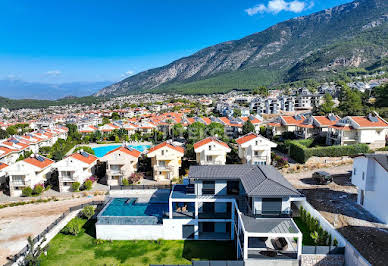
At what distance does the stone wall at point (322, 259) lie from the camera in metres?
18.3

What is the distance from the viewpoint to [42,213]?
30547mm

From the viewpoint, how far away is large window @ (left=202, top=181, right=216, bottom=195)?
2391cm

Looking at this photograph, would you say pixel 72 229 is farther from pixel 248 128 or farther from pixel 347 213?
pixel 248 128

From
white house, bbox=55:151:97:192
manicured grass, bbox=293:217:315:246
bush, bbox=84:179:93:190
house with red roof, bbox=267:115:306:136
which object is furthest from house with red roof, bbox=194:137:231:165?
house with red roof, bbox=267:115:306:136

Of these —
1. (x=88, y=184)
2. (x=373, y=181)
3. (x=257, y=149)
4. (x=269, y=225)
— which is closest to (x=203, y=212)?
(x=269, y=225)

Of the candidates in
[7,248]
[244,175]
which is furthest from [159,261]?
[7,248]

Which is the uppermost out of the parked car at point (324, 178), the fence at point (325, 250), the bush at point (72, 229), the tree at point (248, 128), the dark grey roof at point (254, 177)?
the tree at point (248, 128)

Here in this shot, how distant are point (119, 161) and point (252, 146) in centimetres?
1988

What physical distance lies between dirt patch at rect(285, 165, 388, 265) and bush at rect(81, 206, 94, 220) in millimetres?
23846

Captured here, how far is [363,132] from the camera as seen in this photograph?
1697 inches

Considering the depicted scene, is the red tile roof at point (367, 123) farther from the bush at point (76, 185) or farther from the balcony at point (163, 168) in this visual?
the bush at point (76, 185)

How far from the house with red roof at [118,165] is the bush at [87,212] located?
9136 mm

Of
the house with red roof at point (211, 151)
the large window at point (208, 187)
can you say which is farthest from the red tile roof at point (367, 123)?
the large window at point (208, 187)

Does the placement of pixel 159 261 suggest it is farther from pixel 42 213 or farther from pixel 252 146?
pixel 252 146
